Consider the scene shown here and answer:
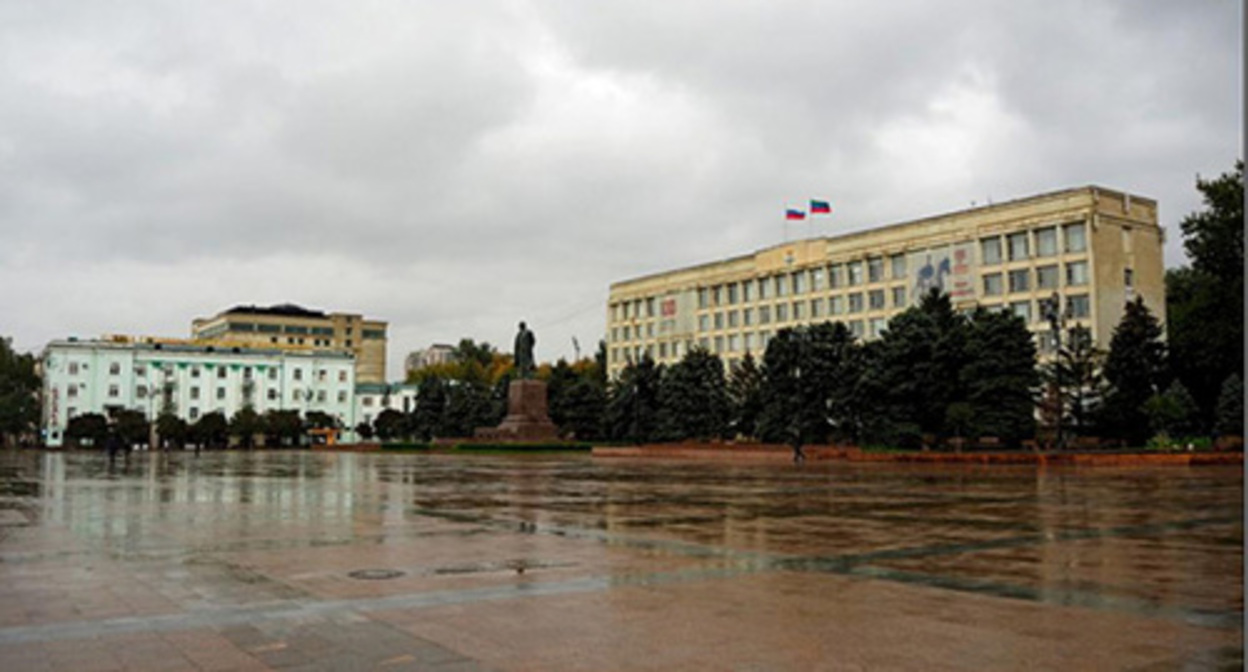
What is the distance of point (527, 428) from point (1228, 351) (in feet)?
118

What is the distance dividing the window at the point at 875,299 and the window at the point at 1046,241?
47.2 feet

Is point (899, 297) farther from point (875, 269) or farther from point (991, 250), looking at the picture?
point (991, 250)

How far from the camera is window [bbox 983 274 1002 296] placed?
7138cm

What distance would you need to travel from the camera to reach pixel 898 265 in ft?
260

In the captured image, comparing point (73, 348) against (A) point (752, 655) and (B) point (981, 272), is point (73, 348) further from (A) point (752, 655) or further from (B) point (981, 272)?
(A) point (752, 655)

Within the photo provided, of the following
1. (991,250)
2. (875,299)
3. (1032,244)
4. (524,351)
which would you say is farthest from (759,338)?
(524,351)

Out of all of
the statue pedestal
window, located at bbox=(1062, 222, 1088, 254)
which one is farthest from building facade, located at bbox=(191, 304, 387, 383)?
window, located at bbox=(1062, 222, 1088, 254)

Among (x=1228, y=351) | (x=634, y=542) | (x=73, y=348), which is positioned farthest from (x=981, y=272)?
(x=73, y=348)

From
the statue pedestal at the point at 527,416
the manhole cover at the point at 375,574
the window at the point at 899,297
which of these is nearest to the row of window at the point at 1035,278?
the window at the point at 899,297

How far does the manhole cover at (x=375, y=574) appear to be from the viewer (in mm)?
8102

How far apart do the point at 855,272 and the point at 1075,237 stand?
66.0 ft

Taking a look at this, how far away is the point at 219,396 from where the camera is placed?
97938 millimetres

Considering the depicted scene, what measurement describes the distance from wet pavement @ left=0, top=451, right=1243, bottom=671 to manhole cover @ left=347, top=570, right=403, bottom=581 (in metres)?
0.03

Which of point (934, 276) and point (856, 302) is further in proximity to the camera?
point (856, 302)
